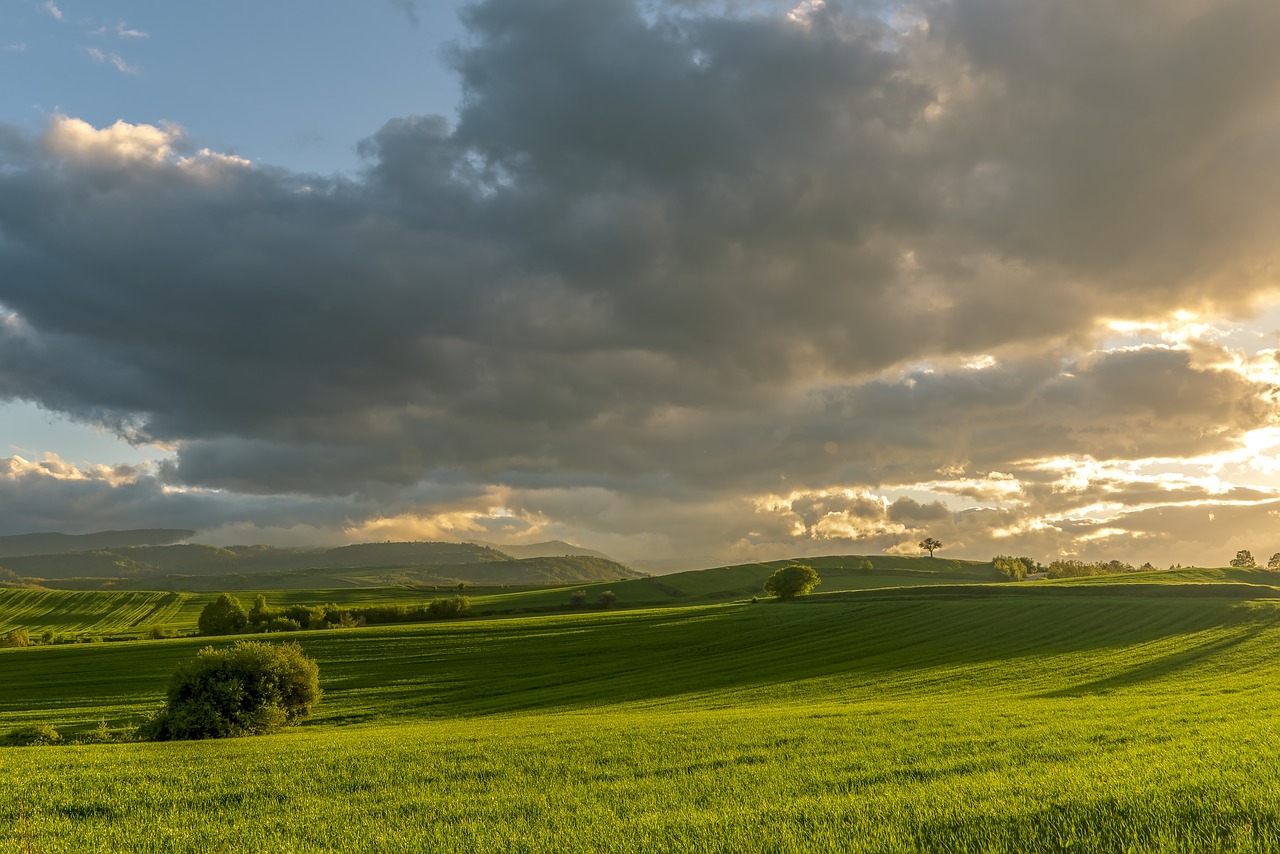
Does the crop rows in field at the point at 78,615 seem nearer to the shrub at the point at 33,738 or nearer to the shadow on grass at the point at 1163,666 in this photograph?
the shrub at the point at 33,738

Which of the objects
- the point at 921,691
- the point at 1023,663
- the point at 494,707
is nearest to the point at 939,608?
the point at 1023,663

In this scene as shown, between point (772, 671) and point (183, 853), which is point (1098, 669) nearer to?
point (772, 671)

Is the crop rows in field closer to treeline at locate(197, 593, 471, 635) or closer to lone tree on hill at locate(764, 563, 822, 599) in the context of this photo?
treeline at locate(197, 593, 471, 635)

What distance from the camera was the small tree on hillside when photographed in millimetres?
116688

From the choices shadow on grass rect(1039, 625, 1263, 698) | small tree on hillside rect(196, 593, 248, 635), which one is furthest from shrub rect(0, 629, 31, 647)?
shadow on grass rect(1039, 625, 1263, 698)

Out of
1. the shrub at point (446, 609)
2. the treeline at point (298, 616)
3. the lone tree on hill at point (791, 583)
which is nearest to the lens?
the treeline at point (298, 616)

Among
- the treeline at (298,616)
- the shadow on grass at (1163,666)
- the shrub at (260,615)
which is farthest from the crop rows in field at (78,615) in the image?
the shadow on grass at (1163,666)

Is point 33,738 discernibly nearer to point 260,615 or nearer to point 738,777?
point 738,777

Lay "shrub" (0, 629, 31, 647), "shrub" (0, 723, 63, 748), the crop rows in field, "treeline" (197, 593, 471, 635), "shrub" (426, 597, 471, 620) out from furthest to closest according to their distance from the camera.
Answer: the crop rows in field, "shrub" (426, 597, 471, 620), "treeline" (197, 593, 471, 635), "shrub" (0, 629, 31, 647), "shrub" (0, 723, 63, 748)

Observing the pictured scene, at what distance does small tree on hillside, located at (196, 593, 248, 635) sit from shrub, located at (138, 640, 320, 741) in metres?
86.5

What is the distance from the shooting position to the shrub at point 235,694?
36.2 meters

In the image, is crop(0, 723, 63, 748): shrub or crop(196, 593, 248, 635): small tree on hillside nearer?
crop(0, 723, 63, 748): shrub

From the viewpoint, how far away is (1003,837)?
32.0ft

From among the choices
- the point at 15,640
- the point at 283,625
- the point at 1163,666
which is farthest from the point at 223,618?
the point at 1163,666
